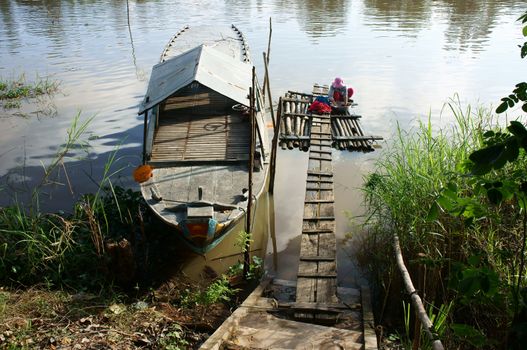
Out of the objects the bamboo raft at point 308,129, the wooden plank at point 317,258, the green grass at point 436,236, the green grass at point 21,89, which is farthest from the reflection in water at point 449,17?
the wooden plank at point 317,258

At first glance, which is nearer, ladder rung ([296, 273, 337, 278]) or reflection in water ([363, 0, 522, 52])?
ladder rung ([296, 273, 337, 278])

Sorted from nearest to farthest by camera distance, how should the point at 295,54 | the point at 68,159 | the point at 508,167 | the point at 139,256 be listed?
the point at 508,167 → the point at 139,256 → the point at 68,159 → the point at 295,54

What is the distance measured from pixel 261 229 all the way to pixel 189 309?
2625 millimetres

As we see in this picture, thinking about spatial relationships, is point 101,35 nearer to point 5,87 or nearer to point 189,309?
point 5,87

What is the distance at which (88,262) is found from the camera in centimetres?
584

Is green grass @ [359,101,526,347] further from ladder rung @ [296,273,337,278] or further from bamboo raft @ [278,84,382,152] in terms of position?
bamboo raft @ [278,84,382,152]

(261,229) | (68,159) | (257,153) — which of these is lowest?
(261,229)

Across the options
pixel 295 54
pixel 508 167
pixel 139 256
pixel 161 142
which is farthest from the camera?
pixel 295 54

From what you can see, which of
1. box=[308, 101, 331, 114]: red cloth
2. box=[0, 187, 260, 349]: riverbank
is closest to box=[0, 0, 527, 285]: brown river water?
box=[308, 101, 331, 114]: red cloth

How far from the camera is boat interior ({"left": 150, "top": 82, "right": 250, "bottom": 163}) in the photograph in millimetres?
7797

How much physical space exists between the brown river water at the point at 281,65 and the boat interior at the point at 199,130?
953 millimetres

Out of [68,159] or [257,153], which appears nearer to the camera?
[257,153]

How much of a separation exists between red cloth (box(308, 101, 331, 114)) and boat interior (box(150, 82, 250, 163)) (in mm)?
2515

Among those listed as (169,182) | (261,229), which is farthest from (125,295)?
(261,229)
